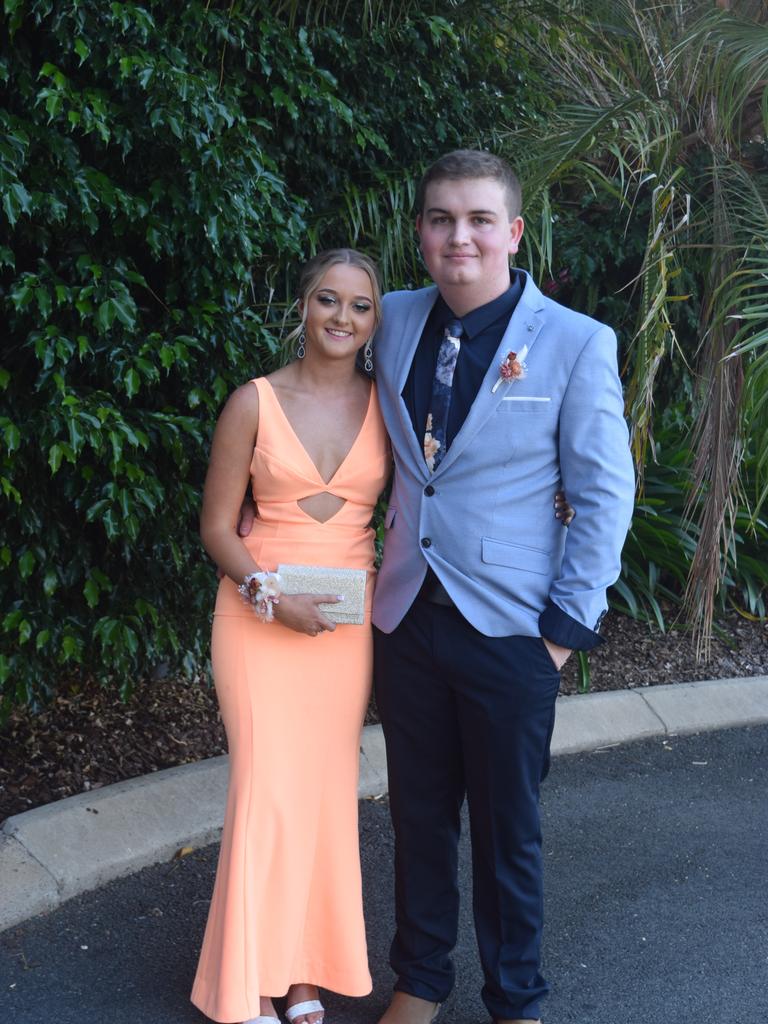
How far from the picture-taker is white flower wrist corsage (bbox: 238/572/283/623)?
291 cm

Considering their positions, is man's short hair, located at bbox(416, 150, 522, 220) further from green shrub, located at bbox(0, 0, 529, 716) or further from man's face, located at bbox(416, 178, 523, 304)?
green shrub, located at bbox(0, 0, 529, 716)

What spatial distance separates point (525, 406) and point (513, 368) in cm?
10

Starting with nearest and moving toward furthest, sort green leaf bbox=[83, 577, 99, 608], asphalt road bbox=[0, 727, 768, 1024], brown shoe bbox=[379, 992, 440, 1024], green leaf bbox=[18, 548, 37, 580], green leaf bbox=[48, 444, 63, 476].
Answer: brown shoe bbox=[379, 992, 440, 1024] → asphalt road bbox=[0, 727, 768, 1024] → green leaf bbox=[48, 444, 63, 476] → green leaf bbox=[18, 548, 37, 580] → green leaf bbox=[83, 577, 99, 608]

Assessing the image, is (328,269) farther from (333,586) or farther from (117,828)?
(117,828)

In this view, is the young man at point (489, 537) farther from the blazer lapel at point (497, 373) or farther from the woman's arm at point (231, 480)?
the woman's arm at point (231, 480)

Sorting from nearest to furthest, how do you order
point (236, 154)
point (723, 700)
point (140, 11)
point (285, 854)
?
point (285, 854)
point (140, 11)
point (236, 154)
point (723, 700)

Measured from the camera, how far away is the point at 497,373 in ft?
9.30

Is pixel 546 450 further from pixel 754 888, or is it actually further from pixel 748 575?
pixel 748 575

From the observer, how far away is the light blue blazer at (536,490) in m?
2.79

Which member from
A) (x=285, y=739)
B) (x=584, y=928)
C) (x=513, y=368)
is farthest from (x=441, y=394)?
(x=584, y=928)

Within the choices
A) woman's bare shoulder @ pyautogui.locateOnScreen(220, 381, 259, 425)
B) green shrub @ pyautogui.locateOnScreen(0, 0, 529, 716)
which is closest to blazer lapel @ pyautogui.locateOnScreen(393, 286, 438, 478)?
woman's bare shoulder @ pyautogui.locateOnScreen(220, 381, 259, 425)

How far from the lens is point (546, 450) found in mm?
2834

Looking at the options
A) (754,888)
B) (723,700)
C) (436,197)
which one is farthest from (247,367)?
(723,700)

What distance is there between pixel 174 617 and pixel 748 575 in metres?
3.89
